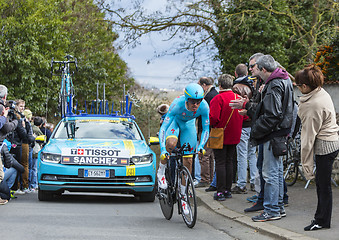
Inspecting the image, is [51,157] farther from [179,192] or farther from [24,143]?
[179,192]

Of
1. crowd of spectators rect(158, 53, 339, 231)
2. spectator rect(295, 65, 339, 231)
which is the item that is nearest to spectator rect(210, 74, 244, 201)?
crowd of spectators rect(158, 53, 339, 231)

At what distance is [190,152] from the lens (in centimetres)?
888

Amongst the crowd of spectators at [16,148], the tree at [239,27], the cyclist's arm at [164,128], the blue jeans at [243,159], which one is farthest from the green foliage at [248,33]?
the cyclist's arm at [164,128]

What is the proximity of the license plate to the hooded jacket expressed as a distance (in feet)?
11.7

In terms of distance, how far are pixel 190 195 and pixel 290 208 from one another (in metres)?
1.93

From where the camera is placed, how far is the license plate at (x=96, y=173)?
36.0 ft

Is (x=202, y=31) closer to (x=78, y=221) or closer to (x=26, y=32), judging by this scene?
(x=26, y=32)

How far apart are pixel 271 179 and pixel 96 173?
3777 millimetres

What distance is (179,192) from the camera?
8516 mm

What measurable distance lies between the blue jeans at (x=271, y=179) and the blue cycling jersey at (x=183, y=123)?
0.91 m

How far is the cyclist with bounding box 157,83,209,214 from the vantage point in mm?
8562

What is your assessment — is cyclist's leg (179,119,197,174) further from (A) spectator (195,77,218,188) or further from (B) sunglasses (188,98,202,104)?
(A) spectator (195,77,218,188)

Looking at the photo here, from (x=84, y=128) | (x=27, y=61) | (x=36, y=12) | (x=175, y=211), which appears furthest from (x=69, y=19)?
(x=175, y=211)

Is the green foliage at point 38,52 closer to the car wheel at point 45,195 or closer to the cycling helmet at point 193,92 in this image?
the car wheel at point 45,195
